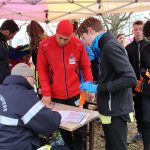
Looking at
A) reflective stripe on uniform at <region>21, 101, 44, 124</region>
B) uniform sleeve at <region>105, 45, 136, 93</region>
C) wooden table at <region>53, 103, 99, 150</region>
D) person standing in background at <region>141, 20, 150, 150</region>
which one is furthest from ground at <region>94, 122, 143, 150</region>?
reflective stripe on uniform at <region>21, 101, 44, 124</region>

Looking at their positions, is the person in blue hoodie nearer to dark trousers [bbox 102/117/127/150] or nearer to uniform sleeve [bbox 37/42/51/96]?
dark trousers [bbox 102/117/127/150]

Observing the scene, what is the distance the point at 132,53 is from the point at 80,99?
1.09m

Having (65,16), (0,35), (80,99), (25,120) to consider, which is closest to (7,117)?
(25,120)

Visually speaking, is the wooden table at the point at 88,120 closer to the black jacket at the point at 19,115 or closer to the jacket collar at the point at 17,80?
the black jacket at the point at 19,115

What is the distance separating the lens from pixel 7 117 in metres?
2.14

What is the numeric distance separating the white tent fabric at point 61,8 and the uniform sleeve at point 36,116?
2441mm

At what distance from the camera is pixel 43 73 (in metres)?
3.33

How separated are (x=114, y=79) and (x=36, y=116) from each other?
72 centimetres

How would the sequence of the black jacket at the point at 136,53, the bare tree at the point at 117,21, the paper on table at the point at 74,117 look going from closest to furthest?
the paper on table at the point at 74,117
the black jacket at the point at 136,53
the bare tree at the point at 117,21

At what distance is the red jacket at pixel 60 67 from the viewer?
328cm

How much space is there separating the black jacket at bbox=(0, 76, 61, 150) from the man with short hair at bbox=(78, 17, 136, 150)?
1.74ft

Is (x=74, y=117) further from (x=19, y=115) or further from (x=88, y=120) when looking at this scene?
(x=19, y=115)

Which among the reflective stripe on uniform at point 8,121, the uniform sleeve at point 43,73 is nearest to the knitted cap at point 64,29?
the uniform sleeve at point 43,73

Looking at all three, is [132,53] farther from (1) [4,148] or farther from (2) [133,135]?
(1) [4,148]
